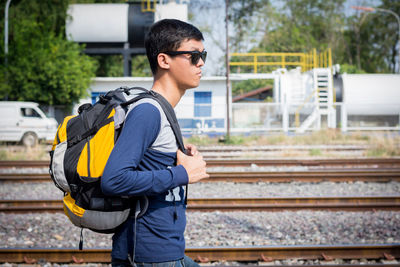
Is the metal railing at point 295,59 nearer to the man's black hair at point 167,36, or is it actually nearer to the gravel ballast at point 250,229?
the gravel ballast at point 250,229

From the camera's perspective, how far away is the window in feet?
74.5

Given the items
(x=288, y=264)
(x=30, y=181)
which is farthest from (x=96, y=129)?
(x=30, y=181)

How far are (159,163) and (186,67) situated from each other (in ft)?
1.61

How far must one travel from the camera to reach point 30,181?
9.18 metres

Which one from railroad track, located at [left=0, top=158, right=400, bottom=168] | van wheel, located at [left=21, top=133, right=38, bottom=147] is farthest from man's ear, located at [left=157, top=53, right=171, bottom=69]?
van wheel, located at [left=21, top=133, right=38, bottom=147]

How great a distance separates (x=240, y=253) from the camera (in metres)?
4.51

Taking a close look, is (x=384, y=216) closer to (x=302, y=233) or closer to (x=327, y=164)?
(x=302, y=233)

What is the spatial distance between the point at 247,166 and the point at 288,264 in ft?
22.0

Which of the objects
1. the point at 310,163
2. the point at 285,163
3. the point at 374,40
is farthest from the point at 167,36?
the point at 374,40

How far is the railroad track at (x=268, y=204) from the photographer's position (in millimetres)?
6516

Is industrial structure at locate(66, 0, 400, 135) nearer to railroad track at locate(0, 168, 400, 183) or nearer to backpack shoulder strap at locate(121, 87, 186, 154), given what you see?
railroad track at locate(0, 168, 400, 183)

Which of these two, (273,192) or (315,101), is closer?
A: (273,192)

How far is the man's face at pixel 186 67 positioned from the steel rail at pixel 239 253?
120 inches

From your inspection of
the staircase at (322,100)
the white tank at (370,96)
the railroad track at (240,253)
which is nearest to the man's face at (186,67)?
the railroad track at (240,253)
